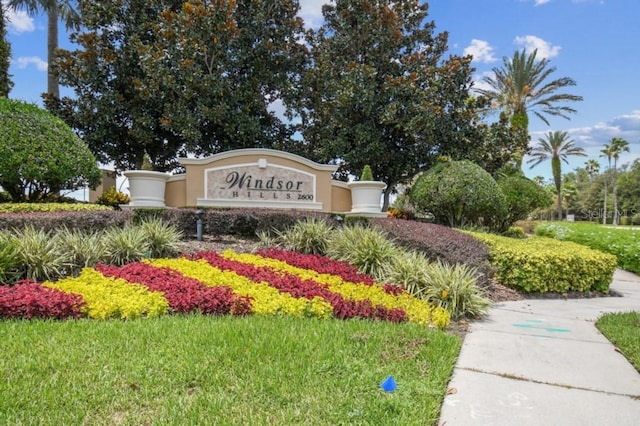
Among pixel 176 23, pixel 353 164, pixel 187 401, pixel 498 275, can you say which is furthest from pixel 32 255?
pixel 353 164

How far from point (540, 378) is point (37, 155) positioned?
10.7 m

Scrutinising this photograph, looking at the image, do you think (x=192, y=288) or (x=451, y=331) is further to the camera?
(x=192, y=288)

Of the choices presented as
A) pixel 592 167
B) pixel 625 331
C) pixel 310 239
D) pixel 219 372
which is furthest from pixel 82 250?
pixel 592 167

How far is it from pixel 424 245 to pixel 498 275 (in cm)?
125

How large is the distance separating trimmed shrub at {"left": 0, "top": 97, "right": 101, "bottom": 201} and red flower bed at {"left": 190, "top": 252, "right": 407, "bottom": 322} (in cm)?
583

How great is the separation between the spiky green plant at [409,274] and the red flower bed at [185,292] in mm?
2133

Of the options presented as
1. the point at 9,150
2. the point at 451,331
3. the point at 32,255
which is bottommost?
the point at 451,331

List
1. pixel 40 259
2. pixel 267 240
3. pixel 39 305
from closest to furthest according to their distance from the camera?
1. pixel 39 305
2. pixel 40 259
3. pixel 267 240

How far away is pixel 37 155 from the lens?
9.41 meters

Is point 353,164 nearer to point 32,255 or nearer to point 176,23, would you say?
point 176,23

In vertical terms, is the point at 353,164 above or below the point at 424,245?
above

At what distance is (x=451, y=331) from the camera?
4.20 m

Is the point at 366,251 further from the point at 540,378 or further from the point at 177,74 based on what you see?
the point at 177,74

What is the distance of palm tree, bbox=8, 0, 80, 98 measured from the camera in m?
16.5
